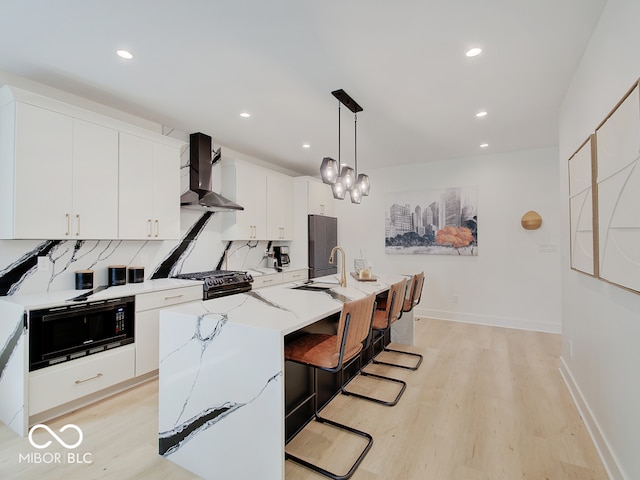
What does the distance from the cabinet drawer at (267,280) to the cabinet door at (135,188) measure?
4.72 ft

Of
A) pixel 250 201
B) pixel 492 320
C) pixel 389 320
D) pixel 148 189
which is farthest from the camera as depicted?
pixel 492 320

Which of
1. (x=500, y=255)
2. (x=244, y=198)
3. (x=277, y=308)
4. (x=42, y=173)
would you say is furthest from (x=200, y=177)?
(x=500, y=255)

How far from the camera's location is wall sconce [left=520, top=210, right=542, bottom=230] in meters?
4.55

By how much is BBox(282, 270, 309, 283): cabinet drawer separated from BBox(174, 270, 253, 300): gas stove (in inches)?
28.1

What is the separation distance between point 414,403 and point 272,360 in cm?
159

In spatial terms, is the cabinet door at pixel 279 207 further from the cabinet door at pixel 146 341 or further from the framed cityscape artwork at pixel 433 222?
the cabinet door at pixel 146 341

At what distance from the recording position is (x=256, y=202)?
4633 millimetres

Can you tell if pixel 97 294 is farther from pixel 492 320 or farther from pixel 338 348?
pixel 492 320

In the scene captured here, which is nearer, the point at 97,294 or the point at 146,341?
the point at 97,294

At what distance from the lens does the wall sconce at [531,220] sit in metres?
4.55

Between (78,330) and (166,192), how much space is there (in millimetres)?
1516

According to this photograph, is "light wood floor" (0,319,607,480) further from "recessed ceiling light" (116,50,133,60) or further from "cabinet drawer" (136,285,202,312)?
"recessed ceiling light" (116,50,133,60)

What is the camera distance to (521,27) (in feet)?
6.52

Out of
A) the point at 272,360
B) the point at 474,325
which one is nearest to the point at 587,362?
the point at 272,360
